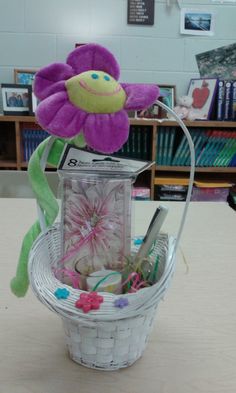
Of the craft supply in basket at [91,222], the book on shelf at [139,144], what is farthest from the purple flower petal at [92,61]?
the book on shelf at [139,144]

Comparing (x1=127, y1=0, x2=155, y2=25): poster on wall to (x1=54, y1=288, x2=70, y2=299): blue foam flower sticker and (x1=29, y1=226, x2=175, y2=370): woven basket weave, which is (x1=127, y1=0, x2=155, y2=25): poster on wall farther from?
(x1=54, y1=288, x2=70, y2=299): blue foam flower sticker

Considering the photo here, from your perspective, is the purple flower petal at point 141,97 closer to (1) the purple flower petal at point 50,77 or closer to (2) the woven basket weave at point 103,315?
(1) the purple flower petal at point 50,77

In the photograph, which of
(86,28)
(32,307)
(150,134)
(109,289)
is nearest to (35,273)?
(109,289)

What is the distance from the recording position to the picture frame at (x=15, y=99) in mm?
1904

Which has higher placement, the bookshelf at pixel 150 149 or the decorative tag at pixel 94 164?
the decorative tag at pixel 94 164

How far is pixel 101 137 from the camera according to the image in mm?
355

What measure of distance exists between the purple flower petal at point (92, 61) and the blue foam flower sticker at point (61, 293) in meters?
0.25

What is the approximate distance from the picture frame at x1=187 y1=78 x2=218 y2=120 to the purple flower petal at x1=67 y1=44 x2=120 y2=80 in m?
1.64

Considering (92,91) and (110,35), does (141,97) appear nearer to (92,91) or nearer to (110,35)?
(92,91)

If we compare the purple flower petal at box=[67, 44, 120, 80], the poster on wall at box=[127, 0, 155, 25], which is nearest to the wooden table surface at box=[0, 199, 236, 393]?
the purple flower petal at box=[67, 44, 120, 80]

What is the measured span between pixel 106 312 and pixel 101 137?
0.18m

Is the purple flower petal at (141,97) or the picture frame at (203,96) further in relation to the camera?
the picture frame at (203,96)

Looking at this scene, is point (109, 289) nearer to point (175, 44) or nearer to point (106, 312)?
point (106, 312)

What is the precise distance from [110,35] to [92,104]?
188cm
